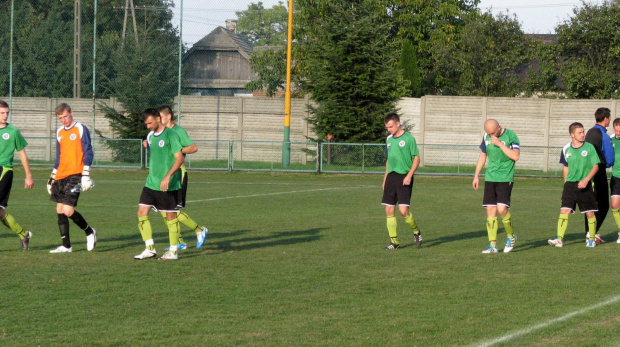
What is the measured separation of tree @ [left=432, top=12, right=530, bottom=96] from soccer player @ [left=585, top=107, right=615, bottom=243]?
1081 inches

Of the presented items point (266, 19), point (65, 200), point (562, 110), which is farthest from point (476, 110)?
point (266, 19)

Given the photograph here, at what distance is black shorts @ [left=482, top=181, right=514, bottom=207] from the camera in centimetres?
1134

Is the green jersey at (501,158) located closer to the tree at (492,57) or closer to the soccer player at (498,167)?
the soccer player at (498,167)

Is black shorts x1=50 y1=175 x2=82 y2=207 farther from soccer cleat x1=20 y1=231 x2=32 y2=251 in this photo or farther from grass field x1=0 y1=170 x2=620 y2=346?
soccer cleat x1=20 y1=231 x2=32 y2=251

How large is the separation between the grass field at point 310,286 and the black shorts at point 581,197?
60cm

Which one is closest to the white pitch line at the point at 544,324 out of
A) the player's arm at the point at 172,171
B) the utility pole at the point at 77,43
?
the player's arm at the point at 172,171

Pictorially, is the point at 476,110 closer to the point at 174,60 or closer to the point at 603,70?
the point at 603,70

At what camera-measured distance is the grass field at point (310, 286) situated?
6.81m

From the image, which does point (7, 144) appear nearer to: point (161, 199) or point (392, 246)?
point (161, 199)

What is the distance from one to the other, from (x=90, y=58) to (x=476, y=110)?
18810 millimetres

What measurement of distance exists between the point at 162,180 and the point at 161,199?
328 mm

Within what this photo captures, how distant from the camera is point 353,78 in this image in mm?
32938

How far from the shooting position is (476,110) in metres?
33.8

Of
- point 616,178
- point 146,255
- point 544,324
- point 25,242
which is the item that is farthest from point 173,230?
point 616,178
